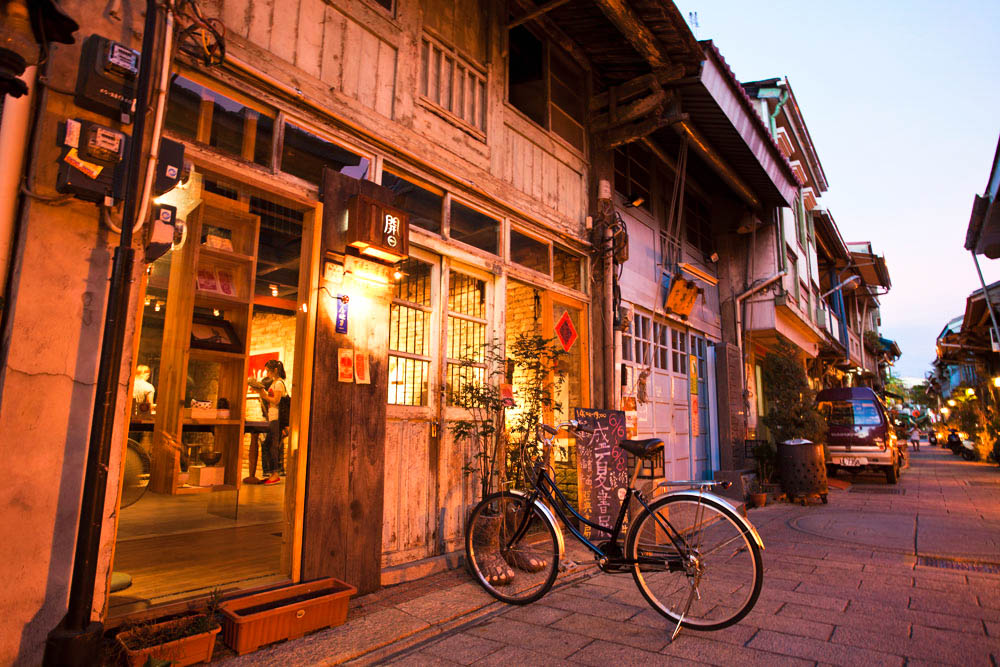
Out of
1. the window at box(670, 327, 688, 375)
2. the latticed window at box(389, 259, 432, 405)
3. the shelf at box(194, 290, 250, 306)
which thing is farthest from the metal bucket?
the shelf at box(194, 290, 250, 306)

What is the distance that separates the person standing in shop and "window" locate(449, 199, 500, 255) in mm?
4579

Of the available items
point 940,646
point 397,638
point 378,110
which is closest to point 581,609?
point 397,638

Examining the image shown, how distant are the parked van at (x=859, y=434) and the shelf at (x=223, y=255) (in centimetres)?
1256

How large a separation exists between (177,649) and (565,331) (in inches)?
214

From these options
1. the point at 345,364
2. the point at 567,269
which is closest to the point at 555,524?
the point at 345,364

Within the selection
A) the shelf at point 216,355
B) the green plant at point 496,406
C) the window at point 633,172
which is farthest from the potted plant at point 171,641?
the window at point 633,172

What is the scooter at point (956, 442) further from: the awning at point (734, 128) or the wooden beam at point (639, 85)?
the wooden beam at point (639, 85)

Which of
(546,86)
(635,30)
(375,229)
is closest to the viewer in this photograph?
(375,229)

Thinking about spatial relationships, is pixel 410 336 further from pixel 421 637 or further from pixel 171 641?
pixel 171 641

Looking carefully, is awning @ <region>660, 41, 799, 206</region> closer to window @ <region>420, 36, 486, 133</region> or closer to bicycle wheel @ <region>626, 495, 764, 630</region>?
window @ <region>420, 36, 486, 133</region>

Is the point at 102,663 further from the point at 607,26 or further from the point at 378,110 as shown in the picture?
the point at 607,26

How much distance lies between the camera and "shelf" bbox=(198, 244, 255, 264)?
6508 mm

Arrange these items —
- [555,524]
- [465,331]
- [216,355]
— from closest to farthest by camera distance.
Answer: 1. [555,524]
2. [465,331]
3. [216,355]

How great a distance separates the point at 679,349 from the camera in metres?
10.4
